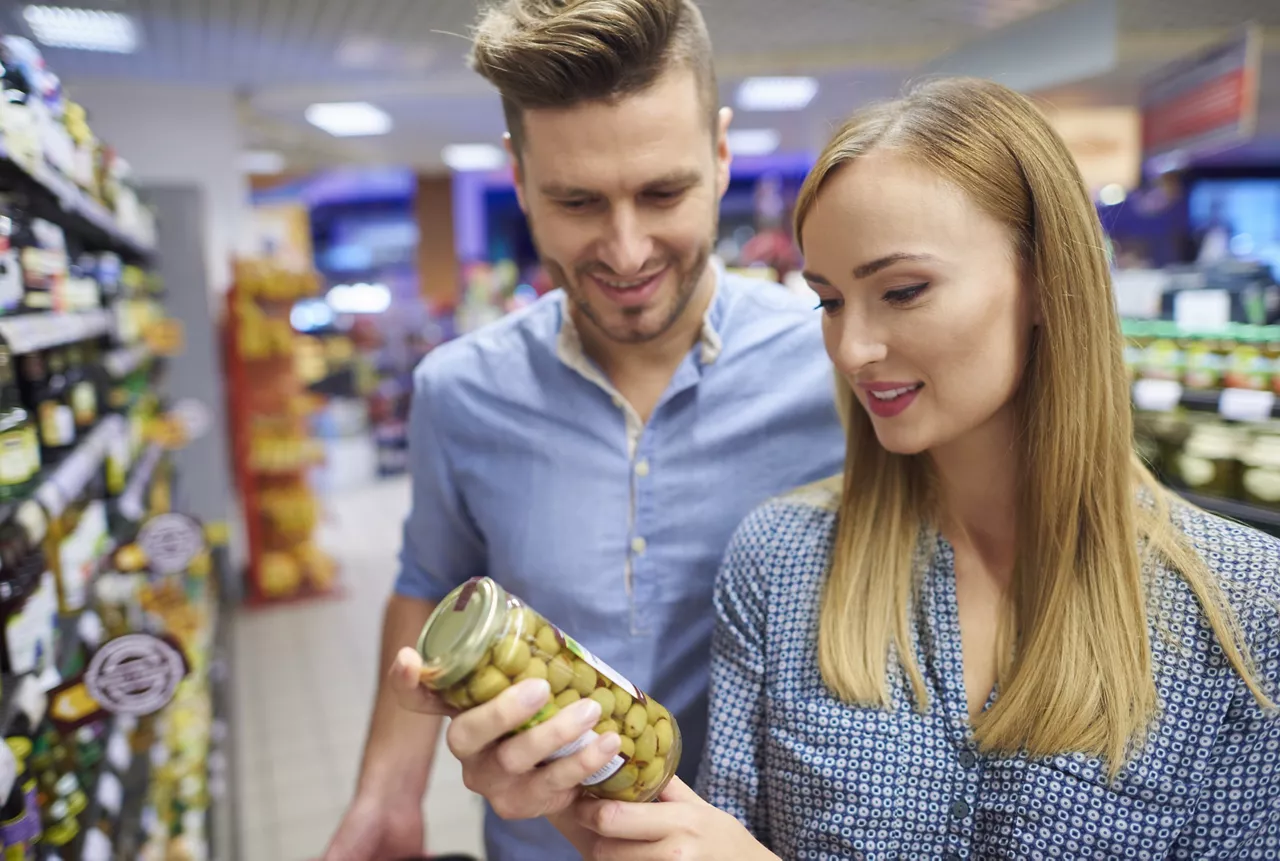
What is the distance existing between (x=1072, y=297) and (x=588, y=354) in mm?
802

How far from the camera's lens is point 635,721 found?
0.95m

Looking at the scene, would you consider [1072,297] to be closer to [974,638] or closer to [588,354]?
[974,638]

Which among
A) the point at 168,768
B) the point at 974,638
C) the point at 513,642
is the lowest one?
the point at 168,768

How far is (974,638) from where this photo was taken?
1.22 m

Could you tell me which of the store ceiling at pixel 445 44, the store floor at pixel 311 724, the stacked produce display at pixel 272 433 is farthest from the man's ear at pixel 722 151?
the stacked produce display at pixel 272 433

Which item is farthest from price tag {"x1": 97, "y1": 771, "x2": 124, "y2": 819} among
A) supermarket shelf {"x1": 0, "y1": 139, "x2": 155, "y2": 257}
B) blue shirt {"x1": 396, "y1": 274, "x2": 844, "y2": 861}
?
supermarket shelf {"x1": 0, "y1": 139, "x2": 155, "y2": 257}

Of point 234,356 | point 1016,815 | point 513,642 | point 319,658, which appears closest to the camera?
point 513,642

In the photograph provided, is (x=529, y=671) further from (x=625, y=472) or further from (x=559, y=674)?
(x=625, y=472)

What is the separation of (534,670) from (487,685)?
0.05 m

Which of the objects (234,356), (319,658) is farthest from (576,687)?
(234,356)

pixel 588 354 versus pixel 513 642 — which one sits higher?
pixel 588 354

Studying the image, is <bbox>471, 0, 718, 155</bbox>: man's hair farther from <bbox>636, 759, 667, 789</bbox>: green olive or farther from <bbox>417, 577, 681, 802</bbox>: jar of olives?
<bbox>636, 759, 667, 789</bbox>: green olive

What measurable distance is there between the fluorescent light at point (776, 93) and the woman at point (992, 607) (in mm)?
8252

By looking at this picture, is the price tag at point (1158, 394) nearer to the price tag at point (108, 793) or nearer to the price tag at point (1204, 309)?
the price tag at point (1204, 309)
